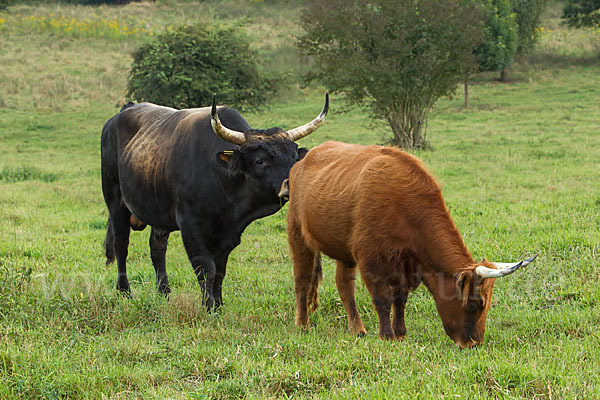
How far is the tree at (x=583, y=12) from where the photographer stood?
38844 millimetres

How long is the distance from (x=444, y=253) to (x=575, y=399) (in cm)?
135

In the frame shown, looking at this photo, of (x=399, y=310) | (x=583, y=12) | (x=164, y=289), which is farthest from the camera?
(x=583, y=12)

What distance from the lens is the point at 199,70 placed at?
2169 cm

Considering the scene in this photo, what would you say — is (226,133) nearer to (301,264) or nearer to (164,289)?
(301,264)

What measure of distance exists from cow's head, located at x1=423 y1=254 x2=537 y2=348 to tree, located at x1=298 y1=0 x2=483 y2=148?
13999 mm

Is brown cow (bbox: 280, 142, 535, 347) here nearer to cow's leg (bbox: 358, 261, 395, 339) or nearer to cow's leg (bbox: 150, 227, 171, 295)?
cow's leg (bbox: 358, 261, 395, 339)

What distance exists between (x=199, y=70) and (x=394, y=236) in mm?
18243

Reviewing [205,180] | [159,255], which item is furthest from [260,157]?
[159,255]

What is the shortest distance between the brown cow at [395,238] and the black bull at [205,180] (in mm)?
790

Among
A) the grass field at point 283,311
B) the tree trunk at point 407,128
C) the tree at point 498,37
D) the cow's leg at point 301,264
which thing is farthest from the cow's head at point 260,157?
the tree at point 498,37

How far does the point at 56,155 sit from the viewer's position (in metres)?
19.5

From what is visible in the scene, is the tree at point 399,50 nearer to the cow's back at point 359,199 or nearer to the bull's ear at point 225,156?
the bull's ear at point 225,156

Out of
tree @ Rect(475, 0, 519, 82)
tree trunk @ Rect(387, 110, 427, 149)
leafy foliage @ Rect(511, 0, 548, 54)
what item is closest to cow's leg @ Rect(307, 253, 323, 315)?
tree trunk @ Rect(387, 110, 427, 149)

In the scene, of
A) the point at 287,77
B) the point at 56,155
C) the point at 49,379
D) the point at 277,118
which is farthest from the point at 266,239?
the point at 277,118
